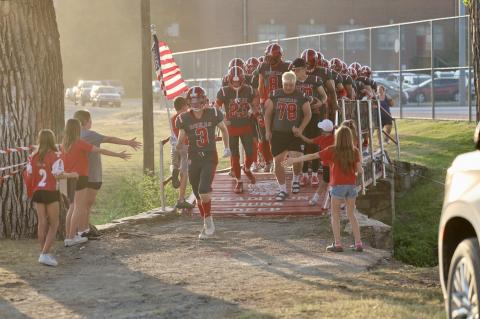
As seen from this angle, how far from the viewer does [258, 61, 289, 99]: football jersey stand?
58.1ft

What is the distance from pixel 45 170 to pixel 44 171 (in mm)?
15

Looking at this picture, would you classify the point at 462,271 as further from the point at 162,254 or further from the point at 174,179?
the point at 174,179

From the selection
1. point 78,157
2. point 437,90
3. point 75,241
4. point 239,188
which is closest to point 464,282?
point 78,157

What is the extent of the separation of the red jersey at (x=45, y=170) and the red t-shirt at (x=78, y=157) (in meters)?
0.94

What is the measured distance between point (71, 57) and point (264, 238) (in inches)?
2832

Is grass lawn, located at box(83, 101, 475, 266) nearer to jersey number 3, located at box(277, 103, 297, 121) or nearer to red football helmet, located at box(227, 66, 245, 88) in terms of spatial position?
jersey number 3, located at box(277, 103, 297, 121)

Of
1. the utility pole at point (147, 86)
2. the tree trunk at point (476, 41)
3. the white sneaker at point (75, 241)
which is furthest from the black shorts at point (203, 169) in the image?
the utility pole at point (147, 86)

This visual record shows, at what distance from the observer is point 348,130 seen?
12.1m

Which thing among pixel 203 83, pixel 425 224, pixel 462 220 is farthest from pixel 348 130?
pixel 203 83

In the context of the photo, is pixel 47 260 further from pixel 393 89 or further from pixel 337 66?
pixel 393 89

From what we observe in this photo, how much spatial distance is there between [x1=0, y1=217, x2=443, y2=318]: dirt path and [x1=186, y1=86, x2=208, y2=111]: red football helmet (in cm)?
159

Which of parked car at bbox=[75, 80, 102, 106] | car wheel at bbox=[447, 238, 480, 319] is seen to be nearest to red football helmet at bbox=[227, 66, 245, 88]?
car wheel at bbox=[447, 238, 480, 319]

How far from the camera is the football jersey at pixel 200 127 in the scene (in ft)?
45.2

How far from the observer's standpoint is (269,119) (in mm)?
16156
